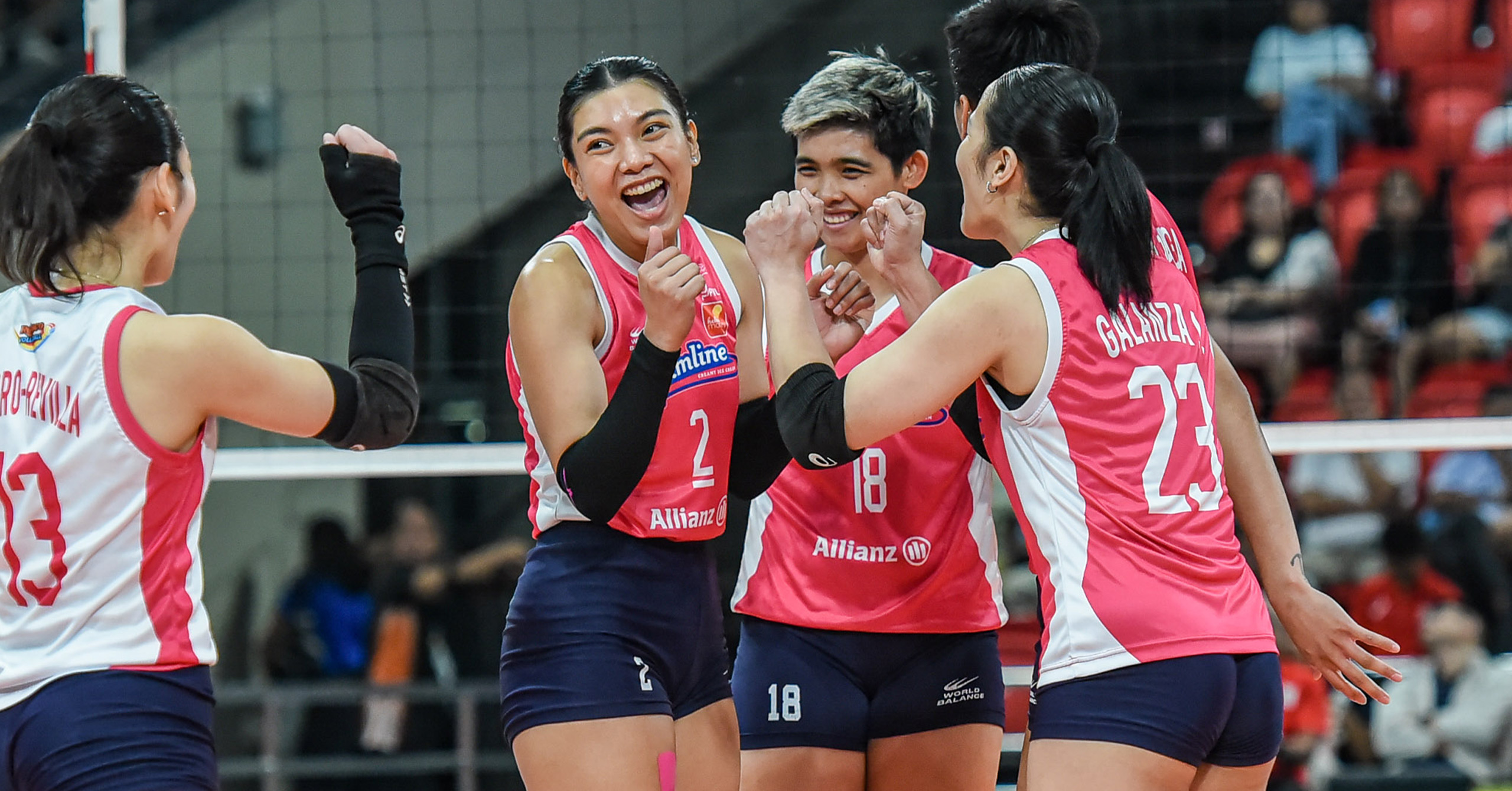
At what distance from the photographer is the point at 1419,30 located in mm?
9156

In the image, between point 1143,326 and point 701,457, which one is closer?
point 1143,326

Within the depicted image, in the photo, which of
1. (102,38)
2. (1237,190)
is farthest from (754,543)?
(1237,190)

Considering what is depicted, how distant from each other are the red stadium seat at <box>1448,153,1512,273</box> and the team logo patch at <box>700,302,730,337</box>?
621cm

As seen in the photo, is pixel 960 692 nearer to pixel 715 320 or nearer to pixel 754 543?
pixel 754 543

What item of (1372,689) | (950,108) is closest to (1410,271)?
(950,108)

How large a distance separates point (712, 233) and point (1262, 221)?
5.24 meters

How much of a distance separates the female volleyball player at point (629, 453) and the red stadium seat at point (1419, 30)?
6918 mm

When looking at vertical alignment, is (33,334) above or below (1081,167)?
below

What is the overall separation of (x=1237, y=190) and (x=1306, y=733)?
10.1 ft

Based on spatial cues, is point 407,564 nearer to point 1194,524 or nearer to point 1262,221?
point 1262,221

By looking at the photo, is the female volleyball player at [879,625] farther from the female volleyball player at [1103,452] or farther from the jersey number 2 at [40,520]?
the jersey number 2 at [40,520]

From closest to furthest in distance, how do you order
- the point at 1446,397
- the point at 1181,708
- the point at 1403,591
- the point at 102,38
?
the point at 1181,708, the point at 102,38, the point at 1403,591, the point at 1446,397

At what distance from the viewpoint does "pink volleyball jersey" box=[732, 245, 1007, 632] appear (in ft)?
12.1

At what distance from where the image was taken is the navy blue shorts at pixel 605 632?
3152 mm
